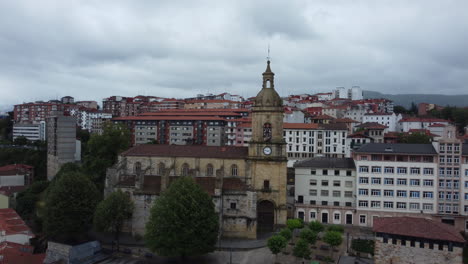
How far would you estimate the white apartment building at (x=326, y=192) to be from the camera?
45469 mm

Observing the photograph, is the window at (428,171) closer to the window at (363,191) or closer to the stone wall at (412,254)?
the window at (363,191)

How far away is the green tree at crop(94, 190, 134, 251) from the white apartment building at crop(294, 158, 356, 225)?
73.8 ft

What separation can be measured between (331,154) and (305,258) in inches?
1724

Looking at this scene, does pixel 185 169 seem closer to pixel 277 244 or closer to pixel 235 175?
pixel 235 175

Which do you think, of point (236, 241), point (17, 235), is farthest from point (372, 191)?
point (17, 235)

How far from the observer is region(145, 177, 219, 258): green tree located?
105 feet

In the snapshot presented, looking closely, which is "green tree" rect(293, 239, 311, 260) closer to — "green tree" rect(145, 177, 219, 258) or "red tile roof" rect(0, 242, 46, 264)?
"green tree" rect(145, 177, 219, 258)

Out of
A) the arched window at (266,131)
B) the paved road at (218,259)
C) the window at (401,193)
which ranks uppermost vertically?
the arched window at (266,131)

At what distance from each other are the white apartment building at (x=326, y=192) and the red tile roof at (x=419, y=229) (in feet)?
42.8

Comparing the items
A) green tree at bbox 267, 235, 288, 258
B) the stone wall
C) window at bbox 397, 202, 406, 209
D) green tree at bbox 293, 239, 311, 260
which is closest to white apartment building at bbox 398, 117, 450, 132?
window at bbox 397, 202, 406, 209

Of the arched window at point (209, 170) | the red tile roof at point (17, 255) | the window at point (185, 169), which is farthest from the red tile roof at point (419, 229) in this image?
the red tile roof at point (17, 255)

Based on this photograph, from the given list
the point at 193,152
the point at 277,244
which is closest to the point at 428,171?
the point at 277,244

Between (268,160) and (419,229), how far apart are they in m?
17.5

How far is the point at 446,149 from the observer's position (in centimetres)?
4291
